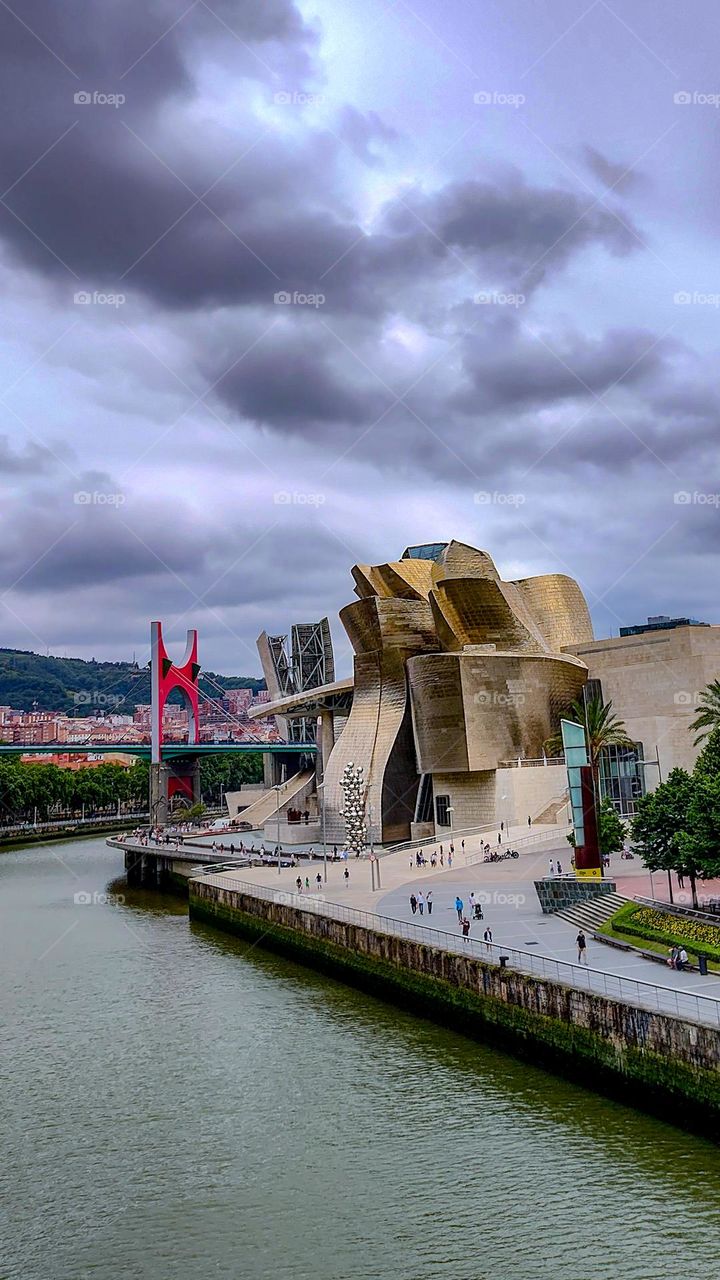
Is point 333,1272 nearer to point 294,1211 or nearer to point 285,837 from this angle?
point 294,1211

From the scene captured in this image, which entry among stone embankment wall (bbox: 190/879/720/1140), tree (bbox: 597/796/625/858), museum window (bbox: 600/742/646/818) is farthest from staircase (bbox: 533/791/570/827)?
stone embankment wall (bbox: 190/879/720/1140)

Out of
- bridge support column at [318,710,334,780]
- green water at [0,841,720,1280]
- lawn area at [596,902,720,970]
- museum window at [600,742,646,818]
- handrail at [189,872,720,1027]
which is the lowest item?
green water at [0,841,720,1280]

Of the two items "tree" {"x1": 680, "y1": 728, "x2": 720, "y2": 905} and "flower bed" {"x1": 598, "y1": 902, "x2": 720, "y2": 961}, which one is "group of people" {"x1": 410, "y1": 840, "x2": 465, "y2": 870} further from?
"tree" {"x1": 680, "y1": 728, "x2": 720, "y2": 905}

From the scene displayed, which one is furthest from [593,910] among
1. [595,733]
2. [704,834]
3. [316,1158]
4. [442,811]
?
[442,811]

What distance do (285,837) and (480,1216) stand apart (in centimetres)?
4462

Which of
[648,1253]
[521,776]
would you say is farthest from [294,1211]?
[521,776]

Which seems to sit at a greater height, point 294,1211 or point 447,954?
point 447,954

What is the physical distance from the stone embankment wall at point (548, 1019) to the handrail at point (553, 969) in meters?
0.26

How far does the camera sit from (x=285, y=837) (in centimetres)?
5659

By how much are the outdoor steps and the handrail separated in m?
3.76

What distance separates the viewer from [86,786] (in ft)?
309

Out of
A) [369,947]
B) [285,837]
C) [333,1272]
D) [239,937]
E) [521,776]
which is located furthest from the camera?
[285,837]

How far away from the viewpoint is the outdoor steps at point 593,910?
2470 centimetres

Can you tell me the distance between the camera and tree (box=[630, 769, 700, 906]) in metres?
22.6
